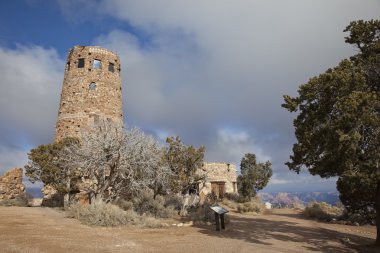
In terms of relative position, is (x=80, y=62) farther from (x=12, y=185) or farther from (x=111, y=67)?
(x=12, y=185)

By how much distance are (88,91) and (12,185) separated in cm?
906

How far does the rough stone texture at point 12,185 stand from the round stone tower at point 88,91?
3.87 meters

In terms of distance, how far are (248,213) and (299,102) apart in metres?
15.1

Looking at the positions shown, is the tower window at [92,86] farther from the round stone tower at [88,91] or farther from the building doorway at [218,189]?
the building doorway at [218,189]

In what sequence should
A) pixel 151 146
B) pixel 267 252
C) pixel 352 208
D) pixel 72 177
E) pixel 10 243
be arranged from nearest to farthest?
pixel 10 243
pixel 267 252
pixel 352 208
pixel 151 146
pixel 72 177

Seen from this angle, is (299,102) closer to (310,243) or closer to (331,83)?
(331,83)

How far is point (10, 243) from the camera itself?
8484 mm

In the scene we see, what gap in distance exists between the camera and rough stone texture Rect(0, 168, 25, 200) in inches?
965

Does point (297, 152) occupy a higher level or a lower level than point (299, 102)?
lower

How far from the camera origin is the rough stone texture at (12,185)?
→ 24.5 m

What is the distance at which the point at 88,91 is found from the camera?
27516 mm

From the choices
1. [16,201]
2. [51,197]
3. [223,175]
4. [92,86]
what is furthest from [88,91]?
[223,175]

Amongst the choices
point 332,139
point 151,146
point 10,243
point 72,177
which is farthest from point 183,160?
point 10,243

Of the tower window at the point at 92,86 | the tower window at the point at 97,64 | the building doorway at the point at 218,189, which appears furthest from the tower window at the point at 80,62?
the building doorway at the point at 218,189
